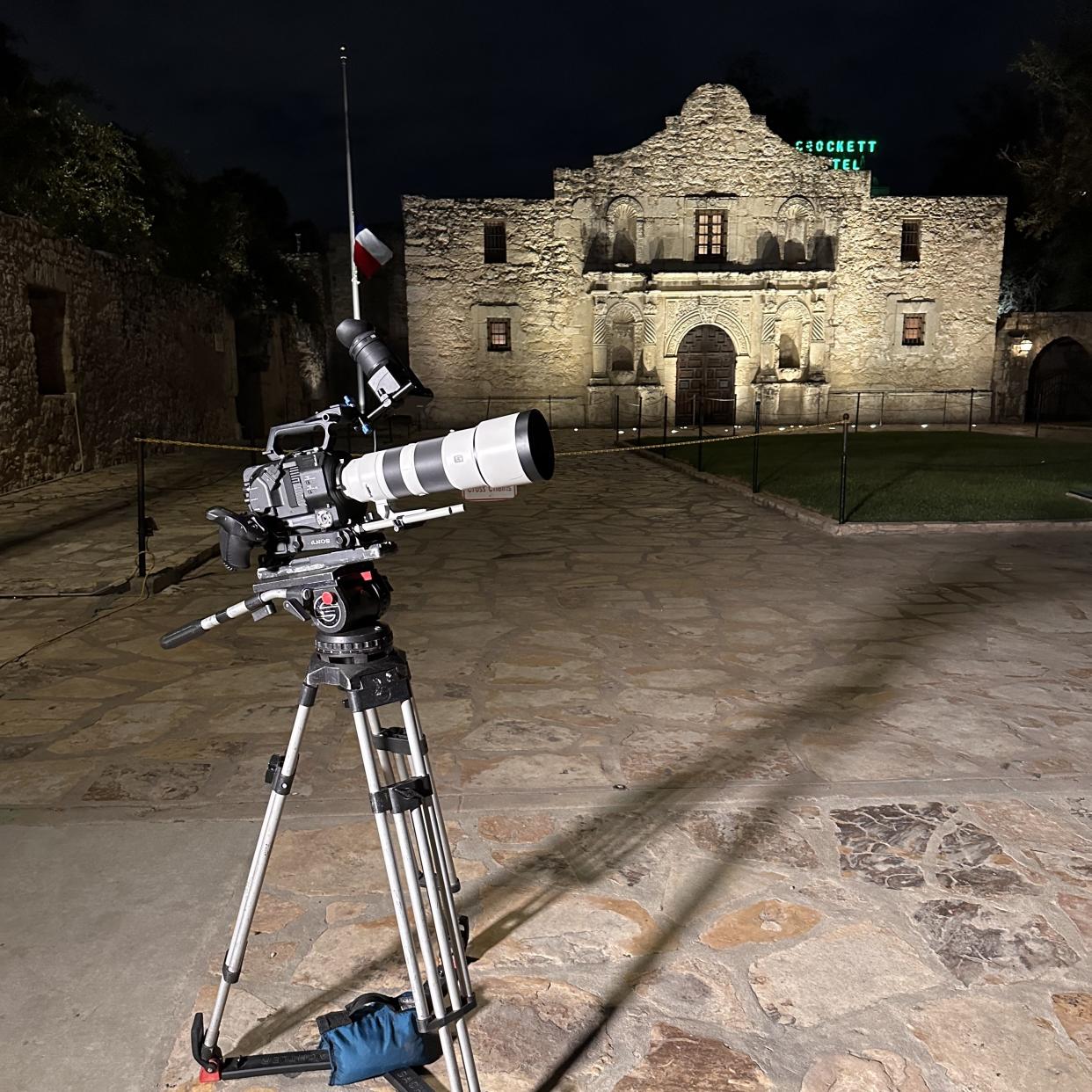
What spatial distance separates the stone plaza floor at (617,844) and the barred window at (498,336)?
2236 cm

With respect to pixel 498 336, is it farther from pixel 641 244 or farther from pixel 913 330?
pixel 913 330

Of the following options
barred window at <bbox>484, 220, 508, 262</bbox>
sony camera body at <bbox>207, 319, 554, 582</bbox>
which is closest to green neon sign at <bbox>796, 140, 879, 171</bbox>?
barred window at <bbox>484, 220, 508, 262</bbox>

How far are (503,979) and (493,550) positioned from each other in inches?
236

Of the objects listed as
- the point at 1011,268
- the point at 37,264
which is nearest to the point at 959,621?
the point at 37,264

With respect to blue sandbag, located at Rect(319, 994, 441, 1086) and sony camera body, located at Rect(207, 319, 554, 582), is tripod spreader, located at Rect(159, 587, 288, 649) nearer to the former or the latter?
sony camera body, located at Rect(207, 319, 554, 582)

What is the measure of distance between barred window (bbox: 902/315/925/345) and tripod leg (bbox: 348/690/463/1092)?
2888 cm

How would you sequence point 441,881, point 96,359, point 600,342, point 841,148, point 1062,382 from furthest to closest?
point 841,148, point 1062,382, point 600,342, point 96,359, point 441,881

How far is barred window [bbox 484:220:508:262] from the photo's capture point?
27.0 m

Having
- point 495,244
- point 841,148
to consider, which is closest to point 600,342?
point 495,244

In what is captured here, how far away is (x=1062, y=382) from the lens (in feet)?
95.7

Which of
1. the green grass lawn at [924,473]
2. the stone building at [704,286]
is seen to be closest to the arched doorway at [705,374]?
the stone building at [704,286]

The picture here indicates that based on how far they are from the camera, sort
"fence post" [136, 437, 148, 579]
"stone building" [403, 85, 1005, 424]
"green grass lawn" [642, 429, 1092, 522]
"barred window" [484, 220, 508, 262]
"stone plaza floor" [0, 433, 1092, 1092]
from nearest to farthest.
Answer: "stone plaza floor" [0, 433, 1092, 1092] < "fence post" [136, 437, 148, 579] < "green grass lawn" [642, 429, 1092, 522] < "stone building" [403, 85, 1005, 424] < "barred window" [484, 220, 508, 262]

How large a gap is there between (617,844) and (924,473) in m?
11.5

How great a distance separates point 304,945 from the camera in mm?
2418
